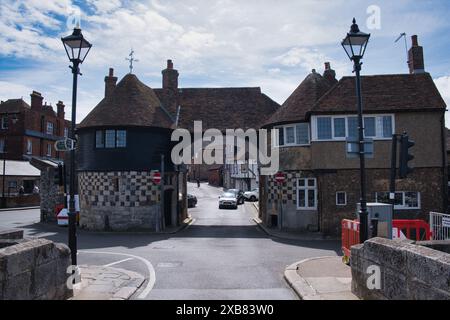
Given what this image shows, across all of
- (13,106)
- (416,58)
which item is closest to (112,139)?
(416,58)

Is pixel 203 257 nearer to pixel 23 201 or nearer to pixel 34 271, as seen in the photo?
pixel 34 271

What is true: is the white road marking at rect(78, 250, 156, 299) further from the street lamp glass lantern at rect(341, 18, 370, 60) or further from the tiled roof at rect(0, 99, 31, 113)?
the tiled roof at rect(0, 99, 31, 113)

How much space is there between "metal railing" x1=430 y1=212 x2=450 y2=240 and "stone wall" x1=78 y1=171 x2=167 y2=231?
13.9m

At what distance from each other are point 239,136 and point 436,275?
20805 mm

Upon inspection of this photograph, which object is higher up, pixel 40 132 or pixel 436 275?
pixel 40 132

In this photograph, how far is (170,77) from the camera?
26.9 m

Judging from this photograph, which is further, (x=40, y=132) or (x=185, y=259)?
(x=40, y=132)

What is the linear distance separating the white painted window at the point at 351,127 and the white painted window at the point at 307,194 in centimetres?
269

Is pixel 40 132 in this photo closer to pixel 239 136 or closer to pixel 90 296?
pixel 239 136

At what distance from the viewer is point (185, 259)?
43.3ft

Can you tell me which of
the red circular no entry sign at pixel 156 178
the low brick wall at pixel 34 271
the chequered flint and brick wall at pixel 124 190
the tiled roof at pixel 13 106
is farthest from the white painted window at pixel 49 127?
the low brick wall at pixel 34 271

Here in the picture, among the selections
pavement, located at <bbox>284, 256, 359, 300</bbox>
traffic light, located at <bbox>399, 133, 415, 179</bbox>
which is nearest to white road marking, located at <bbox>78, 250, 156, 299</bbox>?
pavement, located at <bbox>284, 256, 359, 300</bbox>

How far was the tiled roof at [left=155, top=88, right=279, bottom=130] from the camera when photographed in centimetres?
2572
